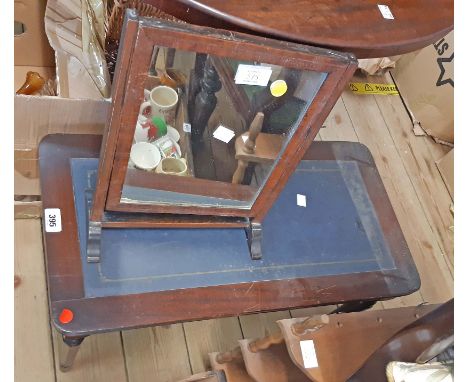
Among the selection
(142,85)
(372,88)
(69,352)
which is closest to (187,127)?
(142,85)

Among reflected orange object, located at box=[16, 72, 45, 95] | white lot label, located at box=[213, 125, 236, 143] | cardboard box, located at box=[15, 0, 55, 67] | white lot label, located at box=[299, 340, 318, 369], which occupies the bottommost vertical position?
white lot label, located at box=[299, 340, 318, 369]

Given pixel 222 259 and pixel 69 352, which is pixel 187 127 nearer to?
pixel 222 259

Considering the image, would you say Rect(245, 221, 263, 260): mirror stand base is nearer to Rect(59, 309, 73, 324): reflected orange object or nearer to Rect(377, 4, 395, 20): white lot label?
Rect(59, 309, 73, 324): reflected orange object

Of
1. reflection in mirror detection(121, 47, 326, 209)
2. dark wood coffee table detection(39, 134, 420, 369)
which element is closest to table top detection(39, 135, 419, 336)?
dark wood coffee table detection(39, 134, 420, 369)

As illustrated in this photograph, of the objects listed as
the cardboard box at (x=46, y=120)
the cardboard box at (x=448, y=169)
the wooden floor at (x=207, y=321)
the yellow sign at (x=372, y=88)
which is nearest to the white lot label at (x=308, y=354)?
the wooden floor at (x=207, y=321)

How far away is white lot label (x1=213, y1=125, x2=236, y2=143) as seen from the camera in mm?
1104

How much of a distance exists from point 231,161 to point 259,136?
0.09 meters

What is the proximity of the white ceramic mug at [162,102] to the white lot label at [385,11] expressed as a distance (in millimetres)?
388

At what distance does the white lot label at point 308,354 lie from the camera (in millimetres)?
1081

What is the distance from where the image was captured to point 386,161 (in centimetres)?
217

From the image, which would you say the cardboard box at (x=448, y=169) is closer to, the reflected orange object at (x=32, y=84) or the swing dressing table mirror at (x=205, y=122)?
the swing dressing table mirror at (x=205, y=122)

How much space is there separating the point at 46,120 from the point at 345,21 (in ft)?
2.54
